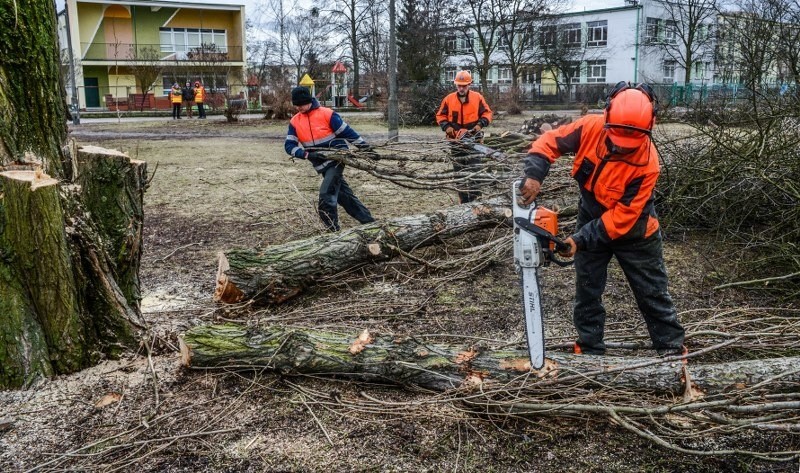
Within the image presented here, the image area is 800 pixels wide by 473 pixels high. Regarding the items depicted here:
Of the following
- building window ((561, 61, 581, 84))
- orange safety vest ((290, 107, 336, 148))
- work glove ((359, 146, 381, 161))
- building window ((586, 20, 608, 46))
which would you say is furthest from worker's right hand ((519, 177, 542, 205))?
building window ((586, 20, 608, 46))

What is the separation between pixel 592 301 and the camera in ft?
12.0

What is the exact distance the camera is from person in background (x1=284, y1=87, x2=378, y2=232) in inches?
253

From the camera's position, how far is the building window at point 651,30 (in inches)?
1522

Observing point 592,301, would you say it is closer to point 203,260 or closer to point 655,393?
point 655,393

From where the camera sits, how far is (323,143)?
A: 6.48 m

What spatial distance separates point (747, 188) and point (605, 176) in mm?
3119

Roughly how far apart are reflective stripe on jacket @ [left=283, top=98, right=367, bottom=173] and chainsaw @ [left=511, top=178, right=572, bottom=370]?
3.53 m

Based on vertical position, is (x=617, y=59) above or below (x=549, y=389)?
above

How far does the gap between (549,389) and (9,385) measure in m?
2.65

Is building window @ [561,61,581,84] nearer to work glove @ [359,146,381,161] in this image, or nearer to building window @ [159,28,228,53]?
building window @ [159,28,228,53]

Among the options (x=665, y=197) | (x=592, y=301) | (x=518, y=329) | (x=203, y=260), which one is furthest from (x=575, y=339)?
(x=203, y=260)

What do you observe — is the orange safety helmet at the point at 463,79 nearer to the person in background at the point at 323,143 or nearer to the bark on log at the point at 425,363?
the person in background at the point at 323,143

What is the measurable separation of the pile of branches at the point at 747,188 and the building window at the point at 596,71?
4024 cm

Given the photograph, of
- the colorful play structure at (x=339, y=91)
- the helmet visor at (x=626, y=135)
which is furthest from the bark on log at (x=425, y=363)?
the colorful play structure at (x=339, y=91)
